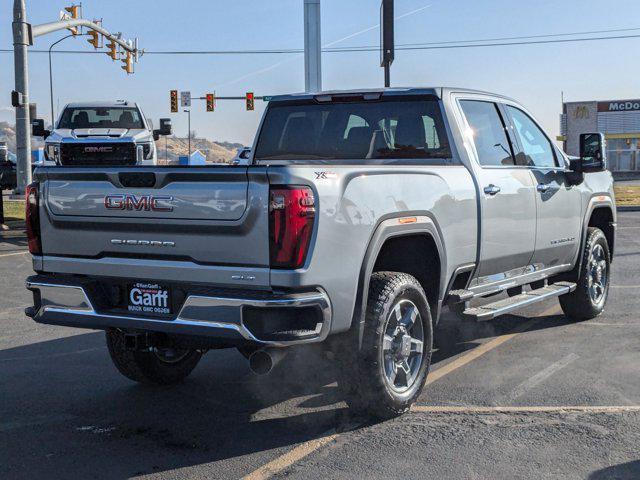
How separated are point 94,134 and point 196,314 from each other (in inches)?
583

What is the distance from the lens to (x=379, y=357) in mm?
4586

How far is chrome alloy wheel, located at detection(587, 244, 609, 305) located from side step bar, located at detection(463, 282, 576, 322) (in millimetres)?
385

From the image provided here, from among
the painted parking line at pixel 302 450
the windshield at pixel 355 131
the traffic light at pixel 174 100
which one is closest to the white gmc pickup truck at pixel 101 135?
the windshield at pixel 355 131

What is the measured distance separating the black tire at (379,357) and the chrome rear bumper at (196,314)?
421 millimetres

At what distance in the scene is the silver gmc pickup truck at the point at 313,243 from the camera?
162 inches

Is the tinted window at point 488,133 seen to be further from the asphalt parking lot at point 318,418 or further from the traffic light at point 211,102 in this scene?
the traffic light at point 211,102

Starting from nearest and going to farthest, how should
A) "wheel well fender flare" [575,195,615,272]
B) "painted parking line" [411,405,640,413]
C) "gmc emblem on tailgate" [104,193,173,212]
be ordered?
"gmc emblem on tailgate" [104,193,173,212] → "painted parking line" [411,405,640,413] → "wheel well fender flare" [575,195,615,272]

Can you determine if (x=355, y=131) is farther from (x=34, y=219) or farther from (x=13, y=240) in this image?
A: (x=13, y=240)

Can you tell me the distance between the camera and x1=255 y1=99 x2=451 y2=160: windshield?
5.92 m

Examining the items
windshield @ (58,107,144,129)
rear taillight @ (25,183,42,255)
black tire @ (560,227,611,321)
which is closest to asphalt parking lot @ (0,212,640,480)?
black tire @ (560,227,611,321)

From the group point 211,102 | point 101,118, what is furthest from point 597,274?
point 211,102

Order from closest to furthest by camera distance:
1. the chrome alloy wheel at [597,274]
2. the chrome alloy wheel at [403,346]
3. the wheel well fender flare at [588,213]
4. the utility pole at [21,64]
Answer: the chrome alloy wheel at [403,346]
the wheel well fender flare at [588,213]
the chrome alloy wheel at [597,274]
the utility pole at [21,64]

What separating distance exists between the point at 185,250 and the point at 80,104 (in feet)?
53.6

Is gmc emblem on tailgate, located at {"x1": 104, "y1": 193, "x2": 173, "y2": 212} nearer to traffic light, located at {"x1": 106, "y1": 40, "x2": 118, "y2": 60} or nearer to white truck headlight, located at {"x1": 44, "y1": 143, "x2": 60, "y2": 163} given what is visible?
white truck headlight, located at {"x1": 44, "y1": 143, "x2": 60, "y2": 163}
